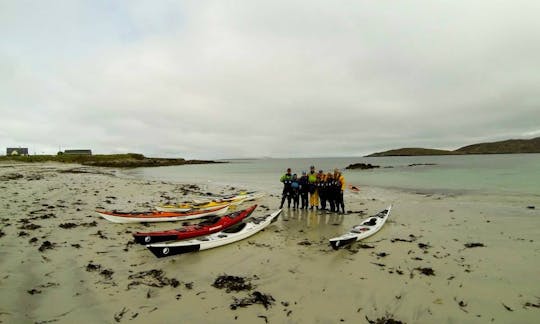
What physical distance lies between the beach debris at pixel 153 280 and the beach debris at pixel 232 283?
0.94 m

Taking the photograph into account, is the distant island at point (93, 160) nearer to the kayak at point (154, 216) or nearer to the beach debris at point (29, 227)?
the kayak at point (154, 216)

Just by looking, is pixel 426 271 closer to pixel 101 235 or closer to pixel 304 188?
pixel 304 188

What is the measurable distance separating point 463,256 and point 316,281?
16.6 feet

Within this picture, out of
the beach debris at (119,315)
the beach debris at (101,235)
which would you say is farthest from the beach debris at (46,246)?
the beach debris at (119,315)

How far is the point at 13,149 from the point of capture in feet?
337

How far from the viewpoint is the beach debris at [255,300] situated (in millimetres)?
5600

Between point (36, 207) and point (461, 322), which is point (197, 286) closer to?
point (461, 322)

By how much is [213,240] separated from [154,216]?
4906 mm

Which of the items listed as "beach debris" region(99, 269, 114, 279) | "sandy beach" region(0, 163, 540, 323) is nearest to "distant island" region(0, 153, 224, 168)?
"sandy beach" region(0, 163, 540, 323)

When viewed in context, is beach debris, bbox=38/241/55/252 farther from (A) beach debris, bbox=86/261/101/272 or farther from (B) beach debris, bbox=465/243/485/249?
(B) beach debris, bbox=465/243/485/249

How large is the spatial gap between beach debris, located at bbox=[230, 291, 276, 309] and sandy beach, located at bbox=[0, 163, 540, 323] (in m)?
0.05

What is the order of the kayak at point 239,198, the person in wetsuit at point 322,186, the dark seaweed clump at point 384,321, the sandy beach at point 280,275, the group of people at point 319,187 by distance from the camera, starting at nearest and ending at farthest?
the dark seaweed clump at point 384,321
the sandy beach at point 280,275
the group of people at point 319,187
the person in wetsuit at point 322,186
the kayak at point 239,198

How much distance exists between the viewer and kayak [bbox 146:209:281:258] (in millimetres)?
7363

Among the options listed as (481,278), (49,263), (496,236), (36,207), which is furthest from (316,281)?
(36,207)
